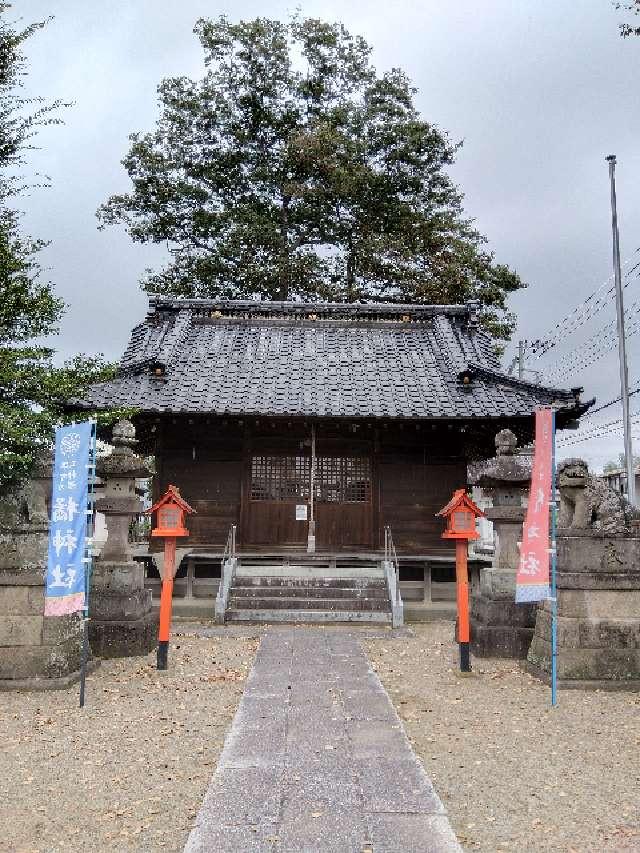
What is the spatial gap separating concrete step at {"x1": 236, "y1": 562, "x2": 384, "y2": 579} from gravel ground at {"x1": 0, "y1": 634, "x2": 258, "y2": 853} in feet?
17.8

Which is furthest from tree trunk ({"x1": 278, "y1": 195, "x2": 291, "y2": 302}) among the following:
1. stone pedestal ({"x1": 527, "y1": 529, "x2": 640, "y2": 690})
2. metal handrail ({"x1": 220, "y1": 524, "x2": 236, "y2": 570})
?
stone pedestal ({"x1": 527, "y1": 529, "x2": 640, "y2": 690})

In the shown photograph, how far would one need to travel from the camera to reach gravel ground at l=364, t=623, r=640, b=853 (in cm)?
410

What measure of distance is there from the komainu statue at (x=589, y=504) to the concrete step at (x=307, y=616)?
5.64 metres

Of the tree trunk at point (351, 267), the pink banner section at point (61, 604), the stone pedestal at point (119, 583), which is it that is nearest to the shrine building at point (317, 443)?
the stone pedestal at point (119, 583)

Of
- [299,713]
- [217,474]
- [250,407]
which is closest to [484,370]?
[250,407]

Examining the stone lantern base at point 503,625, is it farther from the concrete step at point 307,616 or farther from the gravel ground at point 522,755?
the concrete step at point 307,616

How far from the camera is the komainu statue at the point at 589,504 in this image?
805cm

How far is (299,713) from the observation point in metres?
6.55

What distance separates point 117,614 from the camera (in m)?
9.44

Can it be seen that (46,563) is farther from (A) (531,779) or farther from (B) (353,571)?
(B) (353,571)

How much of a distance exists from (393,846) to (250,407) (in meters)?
11.8

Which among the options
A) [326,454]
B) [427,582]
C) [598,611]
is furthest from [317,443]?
[598,611]

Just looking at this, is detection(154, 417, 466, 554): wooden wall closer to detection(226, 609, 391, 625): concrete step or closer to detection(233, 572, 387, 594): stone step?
detection(233, 572, 387, 594): stone step

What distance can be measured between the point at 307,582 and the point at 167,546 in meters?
5.69
